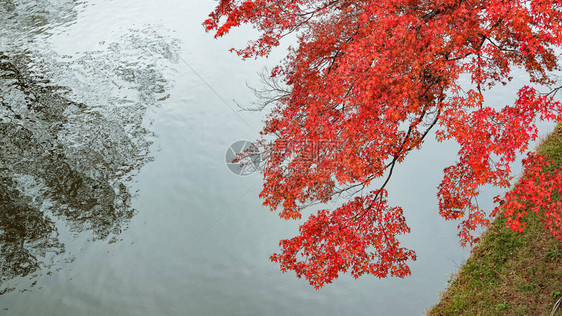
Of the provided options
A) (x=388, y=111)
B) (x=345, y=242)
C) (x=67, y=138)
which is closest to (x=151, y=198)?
(x=67, y=138)

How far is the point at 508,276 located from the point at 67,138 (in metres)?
15.5

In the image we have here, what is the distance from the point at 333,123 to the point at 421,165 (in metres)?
7.20

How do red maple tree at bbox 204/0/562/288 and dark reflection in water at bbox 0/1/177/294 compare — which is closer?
red maple tree at bbox 204/0/562/288

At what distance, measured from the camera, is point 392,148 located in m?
7.97

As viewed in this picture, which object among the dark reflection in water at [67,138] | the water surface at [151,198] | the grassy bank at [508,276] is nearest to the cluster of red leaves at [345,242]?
the grassy bank at [508,276]

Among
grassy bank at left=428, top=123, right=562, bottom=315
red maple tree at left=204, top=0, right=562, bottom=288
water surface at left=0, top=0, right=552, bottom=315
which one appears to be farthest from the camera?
water surface at left=0, top=0, right=552, bottom=315

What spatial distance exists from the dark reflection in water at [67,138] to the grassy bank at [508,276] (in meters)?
10.3

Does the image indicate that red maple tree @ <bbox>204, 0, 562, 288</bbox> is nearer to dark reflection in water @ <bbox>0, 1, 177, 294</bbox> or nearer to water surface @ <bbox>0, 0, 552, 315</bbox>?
water surface @ <bbox>0, 0, 552, 315</bbox>

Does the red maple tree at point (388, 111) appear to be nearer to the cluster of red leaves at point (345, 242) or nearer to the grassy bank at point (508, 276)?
A: the cluster of red leaves at point (345, 242)

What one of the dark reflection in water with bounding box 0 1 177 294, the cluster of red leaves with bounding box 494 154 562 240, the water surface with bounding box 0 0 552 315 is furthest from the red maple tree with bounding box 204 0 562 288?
the dark reflection in water with bounding box 0 1 177 294

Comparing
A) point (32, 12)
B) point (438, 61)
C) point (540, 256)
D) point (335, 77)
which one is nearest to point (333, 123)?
point (335, 77)

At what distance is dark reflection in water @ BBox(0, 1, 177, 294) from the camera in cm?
1137

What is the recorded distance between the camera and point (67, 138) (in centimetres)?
1445

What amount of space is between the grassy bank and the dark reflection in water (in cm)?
1030
